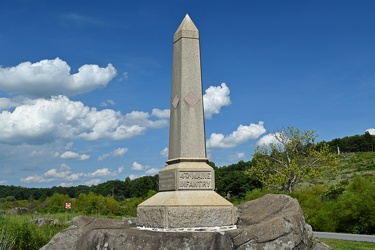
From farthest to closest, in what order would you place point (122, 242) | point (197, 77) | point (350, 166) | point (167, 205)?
point (350, 166) < point (197, 77) < point (167, 205) < point (122, 242)

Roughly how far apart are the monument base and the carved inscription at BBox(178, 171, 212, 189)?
132 millimetres

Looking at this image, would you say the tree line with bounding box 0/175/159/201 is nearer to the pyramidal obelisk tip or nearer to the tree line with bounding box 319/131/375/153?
the tree line with bounding box 319/131/375/153

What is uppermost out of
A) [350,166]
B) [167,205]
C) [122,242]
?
[350,166]

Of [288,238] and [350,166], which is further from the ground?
[350,166]

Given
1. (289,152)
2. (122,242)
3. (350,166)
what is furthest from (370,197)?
(350,166)

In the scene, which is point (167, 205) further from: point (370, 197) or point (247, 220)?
point (370, 197)

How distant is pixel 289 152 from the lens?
37969mm

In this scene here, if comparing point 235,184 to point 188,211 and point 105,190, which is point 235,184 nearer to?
point 105,190

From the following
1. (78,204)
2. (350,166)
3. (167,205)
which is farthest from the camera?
(350,166)

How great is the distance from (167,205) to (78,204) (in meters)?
38.2

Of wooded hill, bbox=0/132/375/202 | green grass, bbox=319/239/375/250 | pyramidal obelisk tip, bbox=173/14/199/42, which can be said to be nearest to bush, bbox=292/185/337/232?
green grass, bbox=319/239/375/250

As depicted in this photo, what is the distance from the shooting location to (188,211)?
8.46 meters

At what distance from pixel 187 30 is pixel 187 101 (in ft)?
5.50

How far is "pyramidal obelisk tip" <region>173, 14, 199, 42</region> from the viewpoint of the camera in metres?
9.91
